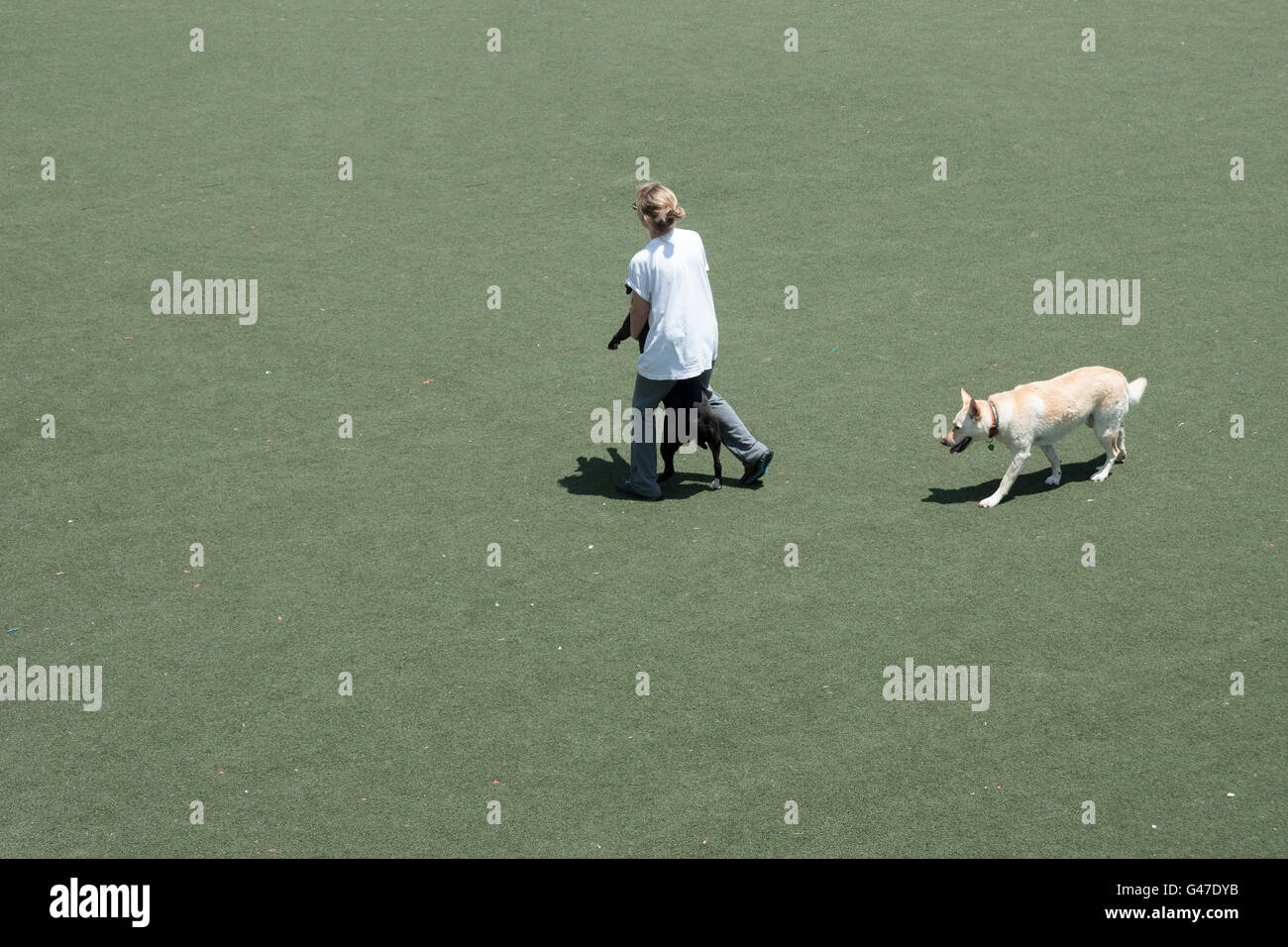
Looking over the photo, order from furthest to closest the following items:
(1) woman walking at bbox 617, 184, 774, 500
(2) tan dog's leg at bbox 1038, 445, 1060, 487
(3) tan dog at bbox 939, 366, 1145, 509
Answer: (2) tan dog's leg at bbox 1038, 445, 1060, 487 → (3) tan dog at bbox 939, 366, 1145, 509 → (1) woman walking at bbox 617, 184, 774, 500

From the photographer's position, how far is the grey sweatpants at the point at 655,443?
25.6 ft

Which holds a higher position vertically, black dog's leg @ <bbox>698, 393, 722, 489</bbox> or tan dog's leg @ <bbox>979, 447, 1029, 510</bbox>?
black dog's leg @ <bbox>698, 393, 722, 489</bbox>

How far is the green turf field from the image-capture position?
5.61 metres

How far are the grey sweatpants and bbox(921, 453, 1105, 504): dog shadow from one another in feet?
3.93

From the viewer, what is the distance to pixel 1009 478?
25.1 feet

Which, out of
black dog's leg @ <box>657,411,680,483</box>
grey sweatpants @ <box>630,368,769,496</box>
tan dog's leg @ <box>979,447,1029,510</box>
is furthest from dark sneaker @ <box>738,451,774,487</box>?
tan dog's leg @ <box>979,447,1029,510</box>

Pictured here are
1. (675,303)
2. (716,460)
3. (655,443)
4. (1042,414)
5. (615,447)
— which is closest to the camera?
(675,303)

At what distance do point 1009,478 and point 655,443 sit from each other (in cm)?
230

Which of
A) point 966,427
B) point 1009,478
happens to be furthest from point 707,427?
point 1009,478

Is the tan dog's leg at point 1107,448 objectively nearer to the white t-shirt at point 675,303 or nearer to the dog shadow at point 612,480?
the dog shadow at point 612,480

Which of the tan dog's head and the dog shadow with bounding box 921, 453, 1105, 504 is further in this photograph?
the dog shadow with bounding box 921, 453, 1105, 504

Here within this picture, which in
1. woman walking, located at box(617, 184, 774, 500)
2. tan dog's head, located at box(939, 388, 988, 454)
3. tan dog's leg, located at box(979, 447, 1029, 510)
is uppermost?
woman walking, located at box(617, 184, 774, 500)

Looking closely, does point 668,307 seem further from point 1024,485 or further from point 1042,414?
point 1024,485

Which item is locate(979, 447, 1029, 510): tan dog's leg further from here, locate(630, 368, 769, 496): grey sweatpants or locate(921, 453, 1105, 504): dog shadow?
locate(630, 368, 769, 496): grey sweatpants
